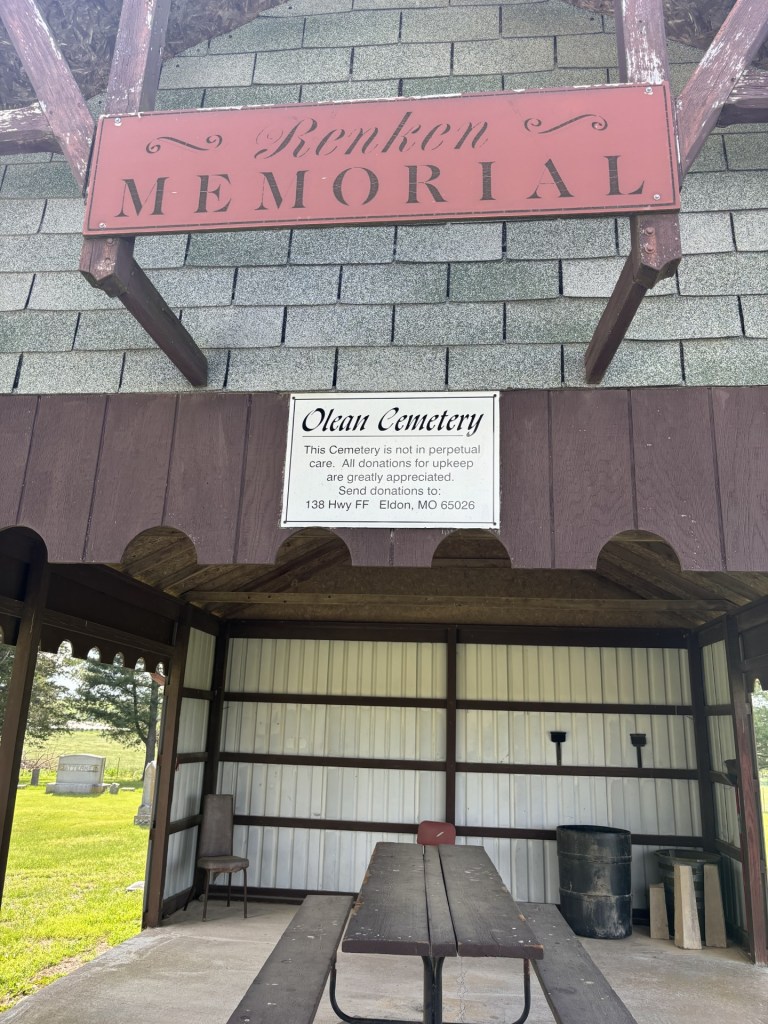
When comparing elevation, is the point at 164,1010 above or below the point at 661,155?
below

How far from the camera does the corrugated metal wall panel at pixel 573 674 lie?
6.38 meters

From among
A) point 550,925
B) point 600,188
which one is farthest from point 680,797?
point 600,188

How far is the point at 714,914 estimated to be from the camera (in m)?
5.30

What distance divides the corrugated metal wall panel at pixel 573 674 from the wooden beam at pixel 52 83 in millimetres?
5030

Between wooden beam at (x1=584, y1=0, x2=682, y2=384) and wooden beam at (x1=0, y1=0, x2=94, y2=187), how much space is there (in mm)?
1934

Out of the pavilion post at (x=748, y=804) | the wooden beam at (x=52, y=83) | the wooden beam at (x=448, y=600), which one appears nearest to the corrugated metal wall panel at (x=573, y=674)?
the wooden beam at (x=448, y=600)

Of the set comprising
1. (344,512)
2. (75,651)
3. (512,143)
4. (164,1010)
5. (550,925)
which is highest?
(512,143)

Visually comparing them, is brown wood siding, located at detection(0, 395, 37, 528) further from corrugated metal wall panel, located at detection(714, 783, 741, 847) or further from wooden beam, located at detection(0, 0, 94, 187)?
corrugated metal wall panel, located at detection(714, 783, 741, 847)

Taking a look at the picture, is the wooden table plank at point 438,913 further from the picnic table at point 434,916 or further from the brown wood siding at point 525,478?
the brown wood siding at point 525,478

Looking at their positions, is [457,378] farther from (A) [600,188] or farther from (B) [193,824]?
(B) [193,824]

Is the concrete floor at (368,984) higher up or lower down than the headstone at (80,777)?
lower down

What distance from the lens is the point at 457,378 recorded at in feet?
9.77

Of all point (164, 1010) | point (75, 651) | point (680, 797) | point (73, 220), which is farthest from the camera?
point (680, 797)

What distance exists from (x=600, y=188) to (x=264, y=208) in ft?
3.69
